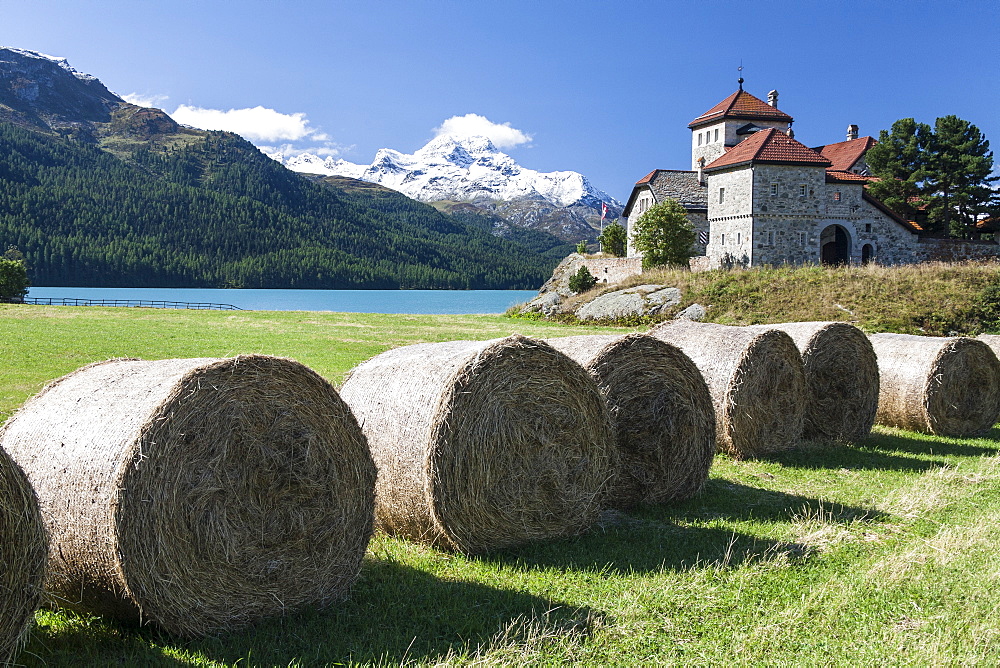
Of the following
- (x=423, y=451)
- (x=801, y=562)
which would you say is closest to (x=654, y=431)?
(x=801, y=562)

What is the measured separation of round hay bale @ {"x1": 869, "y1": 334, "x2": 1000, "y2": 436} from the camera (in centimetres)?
1293

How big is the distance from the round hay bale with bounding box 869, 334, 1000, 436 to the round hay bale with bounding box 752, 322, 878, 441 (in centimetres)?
89

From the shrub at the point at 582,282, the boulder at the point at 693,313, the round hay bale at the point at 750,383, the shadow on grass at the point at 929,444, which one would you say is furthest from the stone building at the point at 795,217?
the round hay bale at the point at 750,383

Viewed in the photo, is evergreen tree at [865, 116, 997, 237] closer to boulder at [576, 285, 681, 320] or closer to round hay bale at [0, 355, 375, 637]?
boulder at [576, 285, 681, 320]

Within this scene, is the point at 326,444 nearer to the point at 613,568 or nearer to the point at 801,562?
the point at 613,568

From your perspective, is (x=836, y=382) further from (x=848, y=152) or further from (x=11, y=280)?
(x=848, y=152)

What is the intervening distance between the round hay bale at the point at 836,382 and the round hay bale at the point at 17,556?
1076 centimetres

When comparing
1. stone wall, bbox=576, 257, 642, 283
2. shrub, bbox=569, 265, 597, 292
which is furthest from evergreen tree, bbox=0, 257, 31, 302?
stone wall, bbox=576, 257, 642, 283

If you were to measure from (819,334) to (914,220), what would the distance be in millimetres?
49720

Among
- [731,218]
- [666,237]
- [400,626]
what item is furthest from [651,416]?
[731,218]

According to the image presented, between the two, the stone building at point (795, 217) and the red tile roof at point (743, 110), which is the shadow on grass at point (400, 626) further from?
the red tile roof at point (743, 110)

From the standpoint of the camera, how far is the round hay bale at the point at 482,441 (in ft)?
21.4

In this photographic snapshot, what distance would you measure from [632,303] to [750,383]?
28.3 meters

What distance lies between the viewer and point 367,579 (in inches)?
241
